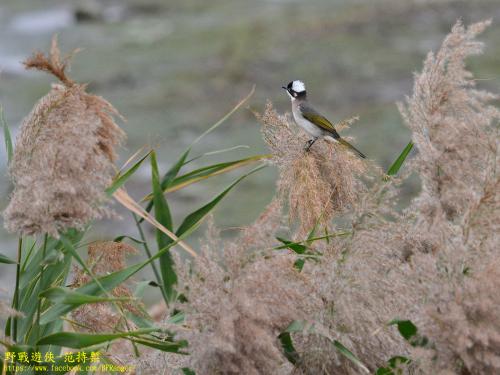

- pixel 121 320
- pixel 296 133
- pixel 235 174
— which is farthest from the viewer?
pixel 235 174

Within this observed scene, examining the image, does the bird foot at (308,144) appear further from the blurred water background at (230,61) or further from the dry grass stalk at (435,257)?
the blurred water background at (230,61)

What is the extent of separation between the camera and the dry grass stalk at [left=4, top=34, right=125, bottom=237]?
2.52 metres

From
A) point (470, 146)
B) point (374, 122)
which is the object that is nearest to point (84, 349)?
point (470, 146)

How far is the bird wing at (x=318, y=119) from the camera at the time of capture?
3990mm

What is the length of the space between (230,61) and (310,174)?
10784 millimetres

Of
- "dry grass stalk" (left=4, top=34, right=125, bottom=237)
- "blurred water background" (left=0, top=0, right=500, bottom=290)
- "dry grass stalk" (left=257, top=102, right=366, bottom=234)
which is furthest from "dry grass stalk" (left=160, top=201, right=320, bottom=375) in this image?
"blurred water background" (left=0, top=0, right=500, bottom=290)

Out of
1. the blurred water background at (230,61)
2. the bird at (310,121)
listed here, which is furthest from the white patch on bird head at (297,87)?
the blurred water background at (230,61)

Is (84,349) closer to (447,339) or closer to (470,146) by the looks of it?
(447,339)

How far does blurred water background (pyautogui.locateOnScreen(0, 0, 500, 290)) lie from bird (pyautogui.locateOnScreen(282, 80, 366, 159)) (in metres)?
4.34

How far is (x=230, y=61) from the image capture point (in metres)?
13.8

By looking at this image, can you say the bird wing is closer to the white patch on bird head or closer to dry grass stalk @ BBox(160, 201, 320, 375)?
the white patch on bird head

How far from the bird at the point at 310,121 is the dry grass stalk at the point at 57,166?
84 cm

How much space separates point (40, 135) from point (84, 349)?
57 cm

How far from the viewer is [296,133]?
3.34 metres
